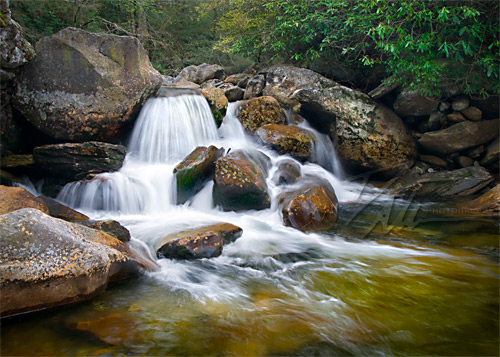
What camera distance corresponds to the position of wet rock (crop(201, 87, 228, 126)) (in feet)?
31.2

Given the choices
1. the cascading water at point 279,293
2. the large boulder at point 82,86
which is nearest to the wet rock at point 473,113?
the cascading water at point 279,293

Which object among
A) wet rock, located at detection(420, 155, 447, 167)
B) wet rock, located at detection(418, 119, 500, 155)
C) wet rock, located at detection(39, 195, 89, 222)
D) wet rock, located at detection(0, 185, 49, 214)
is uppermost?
wet rock, located at detection(418, 119, 500, 155)

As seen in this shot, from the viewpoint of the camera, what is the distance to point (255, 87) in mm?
11617

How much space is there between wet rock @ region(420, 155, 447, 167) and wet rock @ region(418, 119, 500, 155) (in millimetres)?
324

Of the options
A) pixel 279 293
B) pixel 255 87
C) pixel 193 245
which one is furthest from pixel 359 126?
pixel 279 293

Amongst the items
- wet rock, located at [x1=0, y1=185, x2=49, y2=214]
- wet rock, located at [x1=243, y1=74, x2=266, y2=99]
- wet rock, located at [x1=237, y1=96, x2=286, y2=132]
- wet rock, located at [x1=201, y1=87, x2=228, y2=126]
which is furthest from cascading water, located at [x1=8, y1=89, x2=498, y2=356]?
wet rock, located at [x1=243, y1=74, x2=266, y2=99]

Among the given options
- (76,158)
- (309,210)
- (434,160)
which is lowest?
(309,210)

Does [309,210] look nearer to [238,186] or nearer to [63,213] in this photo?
[238,186]

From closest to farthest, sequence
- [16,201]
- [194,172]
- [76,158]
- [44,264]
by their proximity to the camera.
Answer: [44,264]
[16,201]
[76,158]
[194,172]

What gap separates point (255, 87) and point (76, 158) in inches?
270

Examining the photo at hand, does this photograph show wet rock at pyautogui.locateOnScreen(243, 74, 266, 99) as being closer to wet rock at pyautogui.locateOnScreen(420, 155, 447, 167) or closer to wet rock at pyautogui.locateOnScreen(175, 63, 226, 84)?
wet rock at pyautogui.locateOnScreen(175, 63, 226, 84)

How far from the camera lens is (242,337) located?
280 centimetres

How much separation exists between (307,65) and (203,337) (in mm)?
10879

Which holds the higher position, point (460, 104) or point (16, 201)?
point (460, 104)
